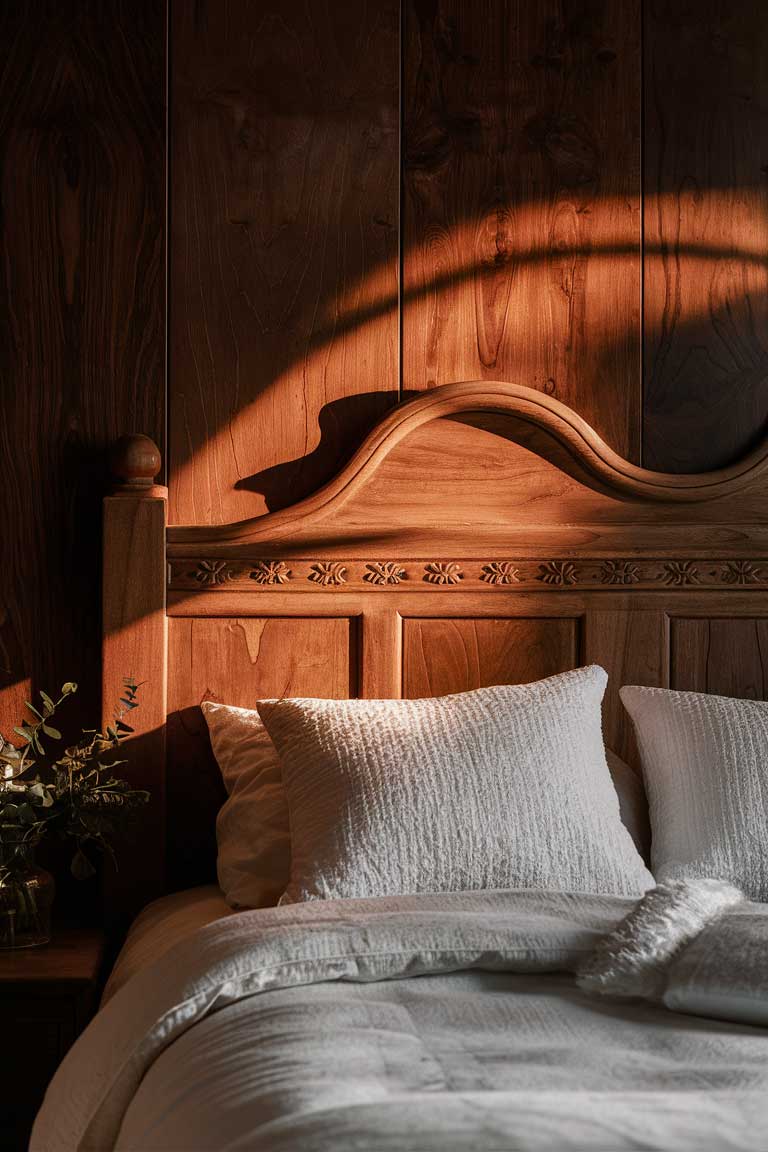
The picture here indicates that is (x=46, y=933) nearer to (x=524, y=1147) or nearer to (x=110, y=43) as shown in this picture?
(x=524, y=1147)

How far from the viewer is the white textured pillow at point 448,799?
6.27 feet

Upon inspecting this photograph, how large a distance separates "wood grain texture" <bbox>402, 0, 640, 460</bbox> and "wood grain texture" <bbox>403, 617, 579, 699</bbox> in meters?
0.49

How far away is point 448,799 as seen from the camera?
197cm

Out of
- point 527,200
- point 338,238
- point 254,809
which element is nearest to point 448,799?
point 254,809

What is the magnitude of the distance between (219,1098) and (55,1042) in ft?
2.75

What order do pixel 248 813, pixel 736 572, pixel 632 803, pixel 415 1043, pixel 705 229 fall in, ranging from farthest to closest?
pixel 705 229 → pixel 736 572 → pixel 632 803 → pixel 248 813 → pixel 415 1043

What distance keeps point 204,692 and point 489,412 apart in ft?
2.81

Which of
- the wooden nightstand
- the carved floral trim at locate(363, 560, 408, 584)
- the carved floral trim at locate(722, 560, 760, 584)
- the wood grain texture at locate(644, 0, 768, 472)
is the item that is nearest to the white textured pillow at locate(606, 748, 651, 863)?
the carved floral trim at locate(722, 560, 760, 584)

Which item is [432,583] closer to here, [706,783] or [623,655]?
[623,655]

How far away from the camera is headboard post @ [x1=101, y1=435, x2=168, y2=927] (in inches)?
92.6

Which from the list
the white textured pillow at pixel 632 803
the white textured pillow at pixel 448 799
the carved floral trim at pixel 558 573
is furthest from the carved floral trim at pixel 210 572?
the white textured pillow at pixel 632 803

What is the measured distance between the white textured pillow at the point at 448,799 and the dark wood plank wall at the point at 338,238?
2.18ft

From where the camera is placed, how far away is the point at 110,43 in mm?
2506

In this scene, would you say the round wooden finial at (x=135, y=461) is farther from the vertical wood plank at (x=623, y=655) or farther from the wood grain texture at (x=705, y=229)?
the wood grain texture at (x=705, y=229)
